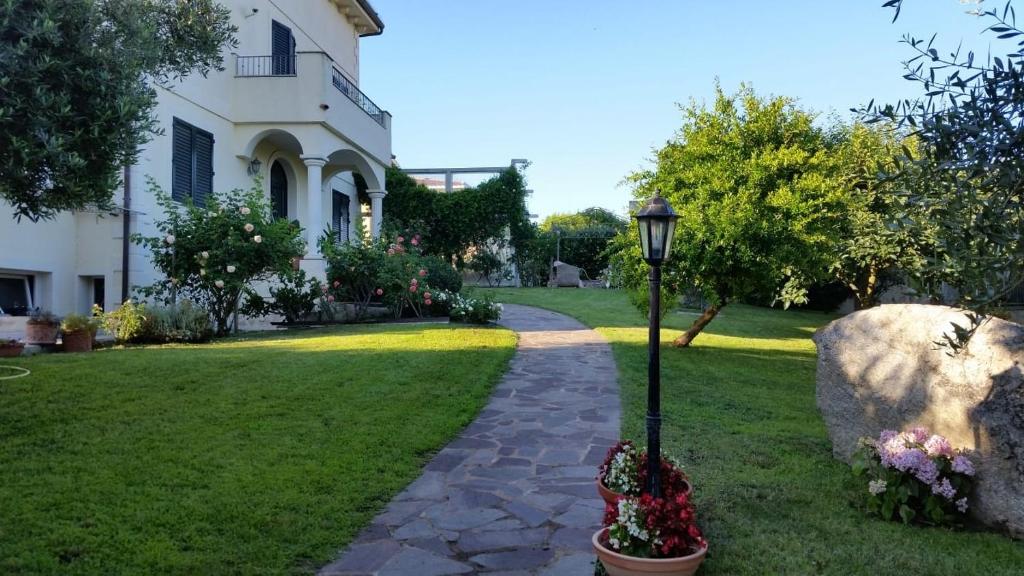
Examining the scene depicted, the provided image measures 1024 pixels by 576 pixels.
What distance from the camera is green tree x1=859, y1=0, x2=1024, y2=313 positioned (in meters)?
2.91

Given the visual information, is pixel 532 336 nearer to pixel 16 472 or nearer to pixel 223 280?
pixel 223 280

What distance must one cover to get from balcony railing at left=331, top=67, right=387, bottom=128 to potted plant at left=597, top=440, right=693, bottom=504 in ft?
41.6

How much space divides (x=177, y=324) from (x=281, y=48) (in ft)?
25.4

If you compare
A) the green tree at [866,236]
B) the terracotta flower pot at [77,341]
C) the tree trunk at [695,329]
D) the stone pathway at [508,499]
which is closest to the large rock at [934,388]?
the green tree at [866,236]

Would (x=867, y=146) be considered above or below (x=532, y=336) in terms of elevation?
above

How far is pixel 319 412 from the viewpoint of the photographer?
6.66 meters

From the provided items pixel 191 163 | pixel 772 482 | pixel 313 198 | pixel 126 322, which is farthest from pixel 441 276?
pixel 772 482

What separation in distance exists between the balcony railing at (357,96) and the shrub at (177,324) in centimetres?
608

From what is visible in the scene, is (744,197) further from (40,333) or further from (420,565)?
(40,333)

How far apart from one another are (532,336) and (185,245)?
6349 mm

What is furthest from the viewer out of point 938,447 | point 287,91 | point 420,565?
point 287,91

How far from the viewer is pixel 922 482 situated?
4445mm

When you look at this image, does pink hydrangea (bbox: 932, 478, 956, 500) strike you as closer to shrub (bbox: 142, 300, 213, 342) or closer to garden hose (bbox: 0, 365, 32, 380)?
garden hose (bbox: 0, 365, 32, 380)

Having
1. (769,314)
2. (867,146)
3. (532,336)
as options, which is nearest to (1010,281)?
(532,336)
